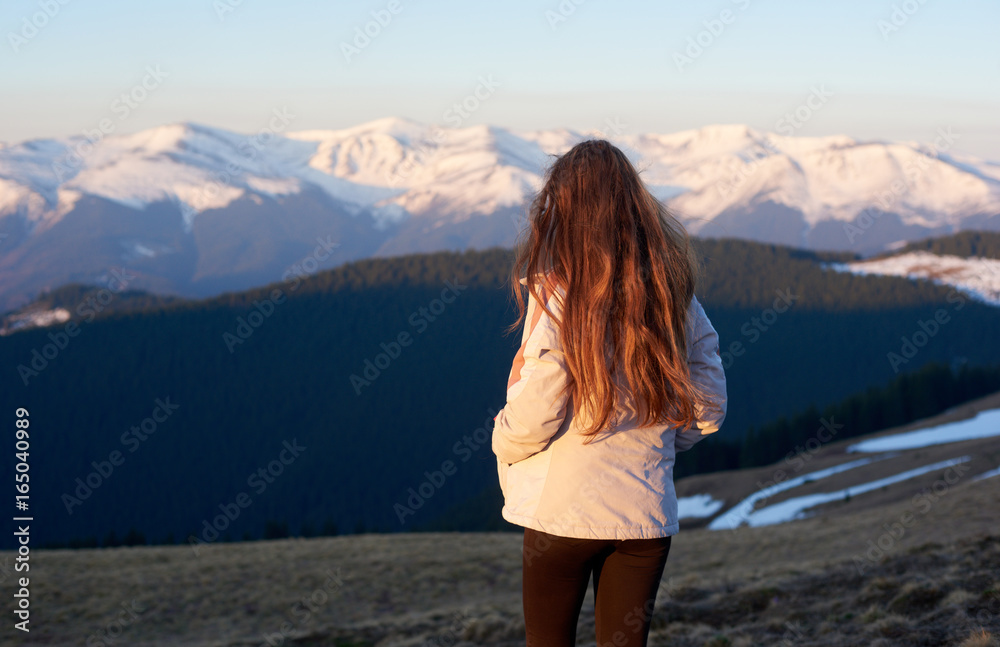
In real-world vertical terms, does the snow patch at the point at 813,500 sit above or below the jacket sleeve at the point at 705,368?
below

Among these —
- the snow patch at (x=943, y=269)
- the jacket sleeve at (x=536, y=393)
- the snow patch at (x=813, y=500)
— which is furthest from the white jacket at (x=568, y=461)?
the snow patch at (x=943, y=269)

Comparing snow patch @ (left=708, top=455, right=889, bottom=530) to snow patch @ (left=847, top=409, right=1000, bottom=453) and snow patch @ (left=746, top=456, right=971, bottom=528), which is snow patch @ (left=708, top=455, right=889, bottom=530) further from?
snow patch @ (left=847, top=409, right=1000, bottom=453)

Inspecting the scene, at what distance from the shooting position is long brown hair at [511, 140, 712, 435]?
2650 mm

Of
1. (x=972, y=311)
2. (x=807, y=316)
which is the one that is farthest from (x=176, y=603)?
(x=972, y=311)

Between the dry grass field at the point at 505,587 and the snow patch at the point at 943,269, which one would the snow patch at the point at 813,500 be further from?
the snow patch at the point at 943,269

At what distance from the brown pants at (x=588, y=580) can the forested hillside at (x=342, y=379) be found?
294ft

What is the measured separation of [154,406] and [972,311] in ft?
473

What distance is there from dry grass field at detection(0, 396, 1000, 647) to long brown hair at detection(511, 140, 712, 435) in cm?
439

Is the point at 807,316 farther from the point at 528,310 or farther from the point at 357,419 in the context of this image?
the point at 528,310

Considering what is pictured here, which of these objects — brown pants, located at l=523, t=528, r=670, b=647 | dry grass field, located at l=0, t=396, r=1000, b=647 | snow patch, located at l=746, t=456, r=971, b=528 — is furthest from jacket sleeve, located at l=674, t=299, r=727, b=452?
snow patch, located at l=746, t=456, r=971, b=528

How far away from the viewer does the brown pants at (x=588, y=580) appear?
2.84 meters

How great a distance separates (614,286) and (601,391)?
40 cm

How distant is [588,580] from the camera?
2.86 metres

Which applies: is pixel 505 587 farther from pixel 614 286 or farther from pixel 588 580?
pixel 614 286
